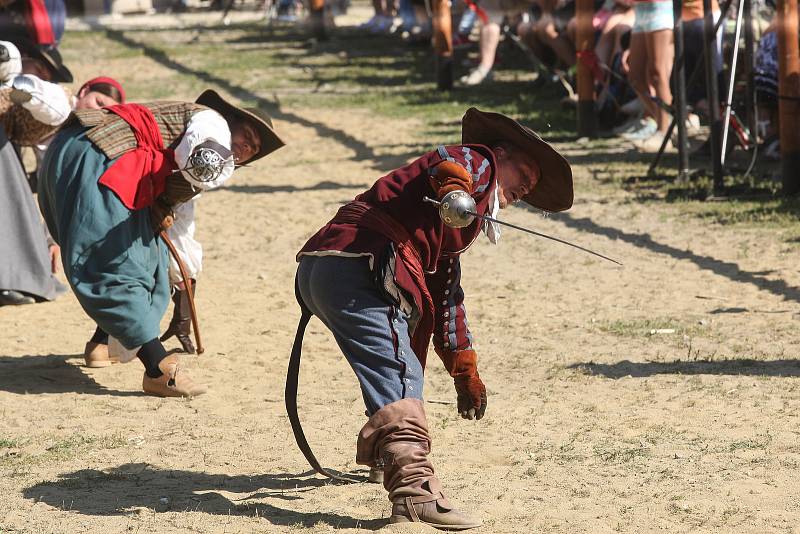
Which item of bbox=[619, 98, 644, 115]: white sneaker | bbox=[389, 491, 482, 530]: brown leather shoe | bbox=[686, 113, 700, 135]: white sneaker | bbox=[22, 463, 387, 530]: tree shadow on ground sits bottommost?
bbox=[22, 463, 387, 530]: tree shadow on ground

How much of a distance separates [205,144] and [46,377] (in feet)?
5.17

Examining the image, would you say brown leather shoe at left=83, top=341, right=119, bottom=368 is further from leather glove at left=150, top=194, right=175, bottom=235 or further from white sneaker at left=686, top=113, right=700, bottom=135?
white sneaker at left=686, top=113, right=700, bottom=135

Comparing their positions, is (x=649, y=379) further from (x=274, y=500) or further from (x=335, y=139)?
(x=335, y=139)

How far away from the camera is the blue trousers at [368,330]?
404 centimetres

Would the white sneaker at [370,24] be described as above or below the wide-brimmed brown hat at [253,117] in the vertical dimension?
below

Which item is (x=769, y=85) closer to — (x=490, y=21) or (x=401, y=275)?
(x=490, y=21)

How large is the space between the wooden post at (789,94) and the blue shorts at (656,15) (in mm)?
1517

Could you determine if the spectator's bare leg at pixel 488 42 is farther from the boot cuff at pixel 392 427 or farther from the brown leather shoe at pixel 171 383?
the boot cuff at pixel 392 427

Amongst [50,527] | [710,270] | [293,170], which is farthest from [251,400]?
[293,170]

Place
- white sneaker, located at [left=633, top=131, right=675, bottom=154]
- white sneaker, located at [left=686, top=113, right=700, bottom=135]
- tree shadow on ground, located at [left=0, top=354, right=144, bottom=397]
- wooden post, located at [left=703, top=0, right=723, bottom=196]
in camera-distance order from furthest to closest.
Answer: white sneaker, located at [left=686, top=113, right=700, bottom=135]
white sneaker, located at [left=633, top=131, right=675, bottom=154]
wooden post, located at [left=703, top=0, right=723, bottom=196]
tree shadow on ground, located at [left=0, top=354, right=144, bottom=397]

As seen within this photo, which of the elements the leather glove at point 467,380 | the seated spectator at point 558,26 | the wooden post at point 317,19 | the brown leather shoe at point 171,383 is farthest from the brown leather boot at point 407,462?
the wooden post at point 317,19

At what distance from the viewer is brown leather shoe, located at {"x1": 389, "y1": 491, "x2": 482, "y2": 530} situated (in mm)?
4047

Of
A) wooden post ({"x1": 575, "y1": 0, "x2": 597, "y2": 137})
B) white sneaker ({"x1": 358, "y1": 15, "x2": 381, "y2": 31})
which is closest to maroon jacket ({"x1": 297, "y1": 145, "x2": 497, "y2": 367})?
wooden post ({"x1": 575, "y1": 0, "x2": 597, "y2": 137})

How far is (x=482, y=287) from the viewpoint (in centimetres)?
759
